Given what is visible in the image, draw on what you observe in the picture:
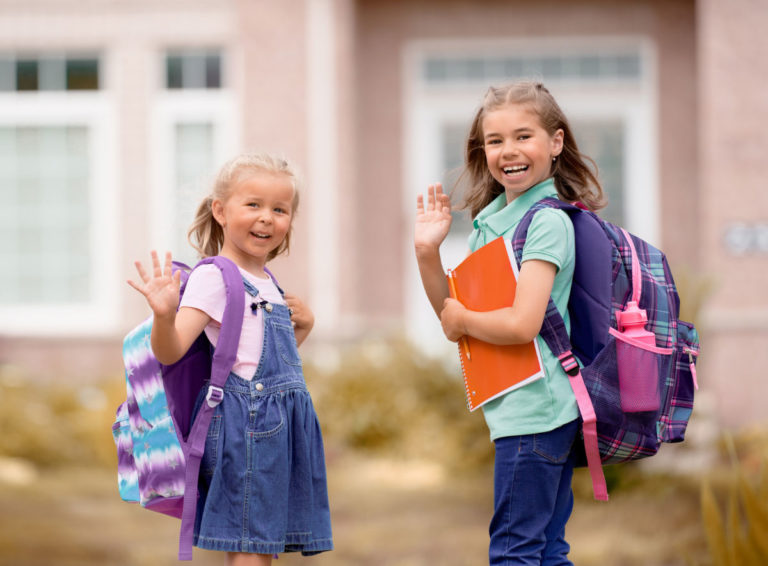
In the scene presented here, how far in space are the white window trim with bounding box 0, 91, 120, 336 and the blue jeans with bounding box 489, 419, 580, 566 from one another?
753 cm

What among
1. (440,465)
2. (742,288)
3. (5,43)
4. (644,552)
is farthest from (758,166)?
(5,43)

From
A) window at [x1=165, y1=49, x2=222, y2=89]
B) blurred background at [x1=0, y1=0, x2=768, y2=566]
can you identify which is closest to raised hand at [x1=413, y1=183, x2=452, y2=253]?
blurred background at [x1=0, y1=0, x2=768, y2=566]

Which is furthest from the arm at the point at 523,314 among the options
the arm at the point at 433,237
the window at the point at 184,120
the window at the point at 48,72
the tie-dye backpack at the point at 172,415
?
the window at the point at 48,72

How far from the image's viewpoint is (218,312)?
2467 millimetres

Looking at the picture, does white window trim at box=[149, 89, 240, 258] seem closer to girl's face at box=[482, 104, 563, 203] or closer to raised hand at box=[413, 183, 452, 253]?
raised hand at box=[413, 183, 452, 253]

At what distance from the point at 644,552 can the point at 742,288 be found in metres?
4.11

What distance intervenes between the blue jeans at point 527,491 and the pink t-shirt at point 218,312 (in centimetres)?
65

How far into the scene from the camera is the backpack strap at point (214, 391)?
2.38 meters

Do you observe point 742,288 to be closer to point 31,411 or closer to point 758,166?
point 758,166

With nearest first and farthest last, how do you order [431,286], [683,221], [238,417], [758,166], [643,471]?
[238,417]
[431,286]
[643,471]
[758,166]
[683,221]

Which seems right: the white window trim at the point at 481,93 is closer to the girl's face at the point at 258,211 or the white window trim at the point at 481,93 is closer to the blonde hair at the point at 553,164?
the blonde hair at the point at 553,164

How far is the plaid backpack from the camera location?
2.38 metres

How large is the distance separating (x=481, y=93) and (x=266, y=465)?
24.8ft

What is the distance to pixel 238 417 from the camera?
2426 millimetres
